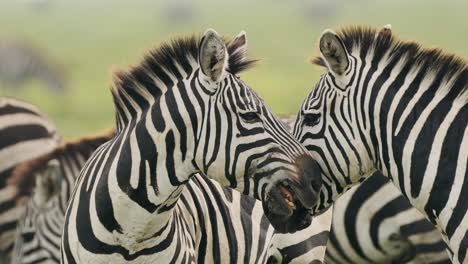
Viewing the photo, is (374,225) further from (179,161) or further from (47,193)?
(179,161)

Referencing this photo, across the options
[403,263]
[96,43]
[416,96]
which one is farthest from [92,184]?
[96,43]

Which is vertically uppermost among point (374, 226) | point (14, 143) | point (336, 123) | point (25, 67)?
point (25, 67)

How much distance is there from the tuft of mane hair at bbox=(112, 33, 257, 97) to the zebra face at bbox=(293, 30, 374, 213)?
0.56m

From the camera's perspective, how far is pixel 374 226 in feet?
33.5

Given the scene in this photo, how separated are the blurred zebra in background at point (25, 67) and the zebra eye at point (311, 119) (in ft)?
111

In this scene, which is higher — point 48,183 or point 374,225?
point 48,183

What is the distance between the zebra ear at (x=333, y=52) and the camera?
7262mm

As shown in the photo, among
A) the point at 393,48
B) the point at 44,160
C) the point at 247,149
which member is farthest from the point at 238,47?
the point at 44,160

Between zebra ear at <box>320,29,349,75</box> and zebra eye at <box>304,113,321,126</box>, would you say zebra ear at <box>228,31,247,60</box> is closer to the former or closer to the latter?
zebra ear at <box>320,29,349,75</box>

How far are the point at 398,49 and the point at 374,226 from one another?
3.21 metres

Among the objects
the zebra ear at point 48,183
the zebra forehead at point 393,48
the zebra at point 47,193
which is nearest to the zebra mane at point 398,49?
the zebra forehead at point 393,48

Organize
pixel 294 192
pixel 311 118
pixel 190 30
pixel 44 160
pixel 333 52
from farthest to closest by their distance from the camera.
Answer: pixel 190 30 < pixel 44 160 < pixel 311 118 < pixel 333 52 < pixel 294 192

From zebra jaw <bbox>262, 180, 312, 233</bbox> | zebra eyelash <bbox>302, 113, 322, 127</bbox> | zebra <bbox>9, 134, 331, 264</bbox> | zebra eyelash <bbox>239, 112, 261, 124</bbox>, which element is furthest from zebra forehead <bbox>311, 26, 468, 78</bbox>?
zebra <bbox>9, 134, 331, 264</bbox>

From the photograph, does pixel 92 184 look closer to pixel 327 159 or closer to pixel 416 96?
pixel 327 159
